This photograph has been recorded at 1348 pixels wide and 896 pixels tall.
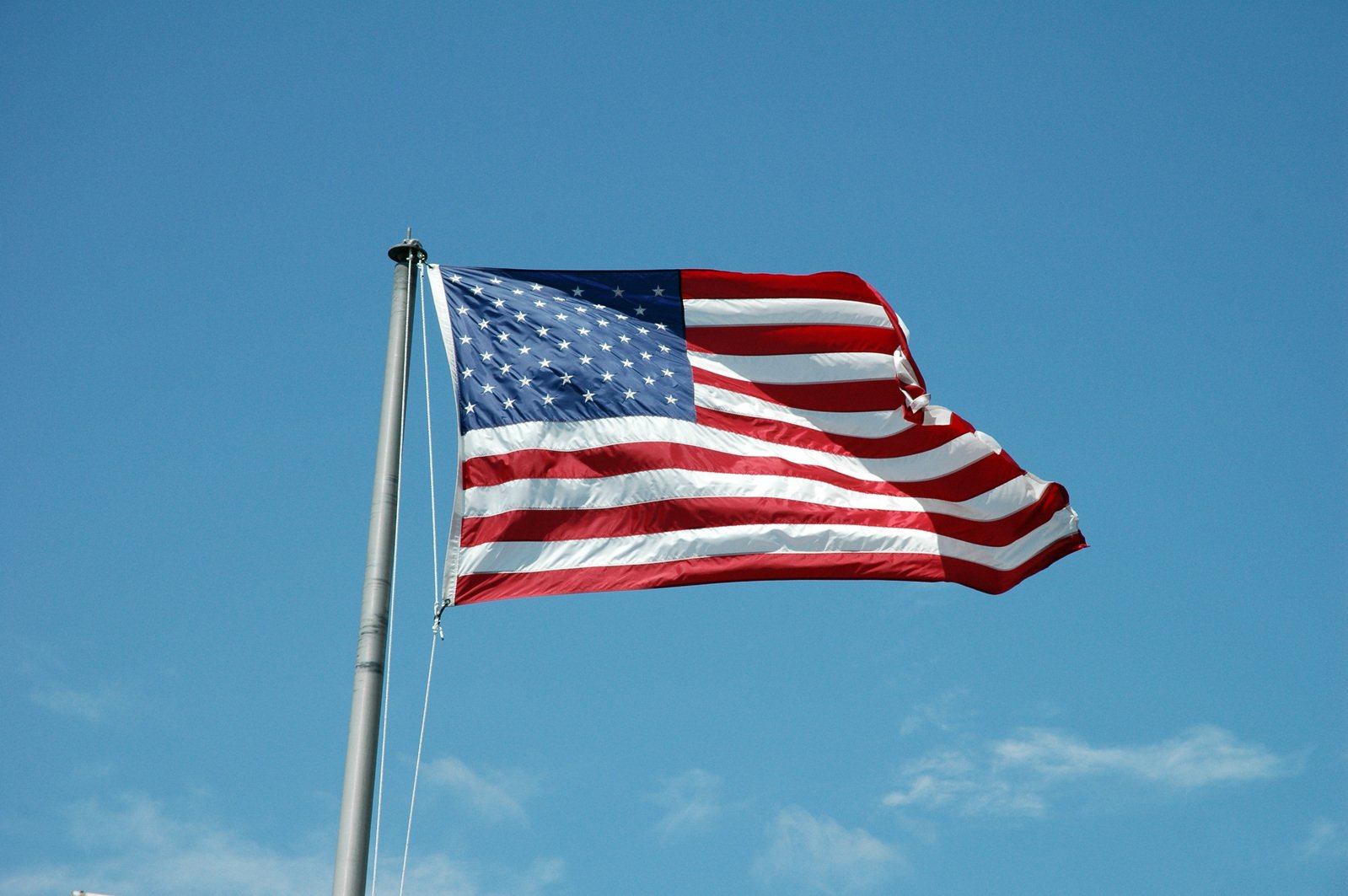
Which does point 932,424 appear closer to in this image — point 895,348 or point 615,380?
point 895,348

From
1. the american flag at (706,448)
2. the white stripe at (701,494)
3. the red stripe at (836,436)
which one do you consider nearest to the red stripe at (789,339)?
the american flag at (706,448)

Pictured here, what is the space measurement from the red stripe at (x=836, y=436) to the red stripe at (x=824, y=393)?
0.34 metres

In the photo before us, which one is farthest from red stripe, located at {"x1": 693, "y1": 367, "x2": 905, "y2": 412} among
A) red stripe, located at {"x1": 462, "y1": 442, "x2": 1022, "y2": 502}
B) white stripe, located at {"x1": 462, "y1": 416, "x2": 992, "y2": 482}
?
red stripe, located at {"x1": 462, "y1": 442, "x2": 1022, "y2": 502}

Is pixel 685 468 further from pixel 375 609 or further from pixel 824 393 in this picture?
pixel 375 609

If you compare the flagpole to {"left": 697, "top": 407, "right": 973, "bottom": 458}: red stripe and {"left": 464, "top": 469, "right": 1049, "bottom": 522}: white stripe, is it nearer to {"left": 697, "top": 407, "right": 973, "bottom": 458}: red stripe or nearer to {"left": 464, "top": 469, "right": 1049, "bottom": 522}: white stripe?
{"left": 464, "top": 469, "right": 1049, "bottom": 522}: white stripe

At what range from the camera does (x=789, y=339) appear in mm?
17344

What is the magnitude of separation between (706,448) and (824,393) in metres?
1.95

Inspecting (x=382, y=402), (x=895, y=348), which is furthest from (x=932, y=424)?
(x=382, y=402)

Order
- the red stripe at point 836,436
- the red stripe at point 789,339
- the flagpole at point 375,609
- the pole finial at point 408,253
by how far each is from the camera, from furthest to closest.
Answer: the red stripe at point 789,339 → the red stripe at point 836,436 → the pole finial at point 408,253 → the flagpole at point 375,609

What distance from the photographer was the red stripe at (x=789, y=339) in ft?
55.8

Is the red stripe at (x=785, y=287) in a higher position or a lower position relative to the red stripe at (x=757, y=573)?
higher

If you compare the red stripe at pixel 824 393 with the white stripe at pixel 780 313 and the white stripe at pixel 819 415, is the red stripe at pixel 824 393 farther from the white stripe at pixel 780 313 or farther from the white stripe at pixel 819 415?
the white stripe at pixel 780 313

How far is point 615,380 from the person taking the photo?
15617 millimetres

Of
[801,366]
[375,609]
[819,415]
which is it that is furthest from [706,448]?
[375,609]
